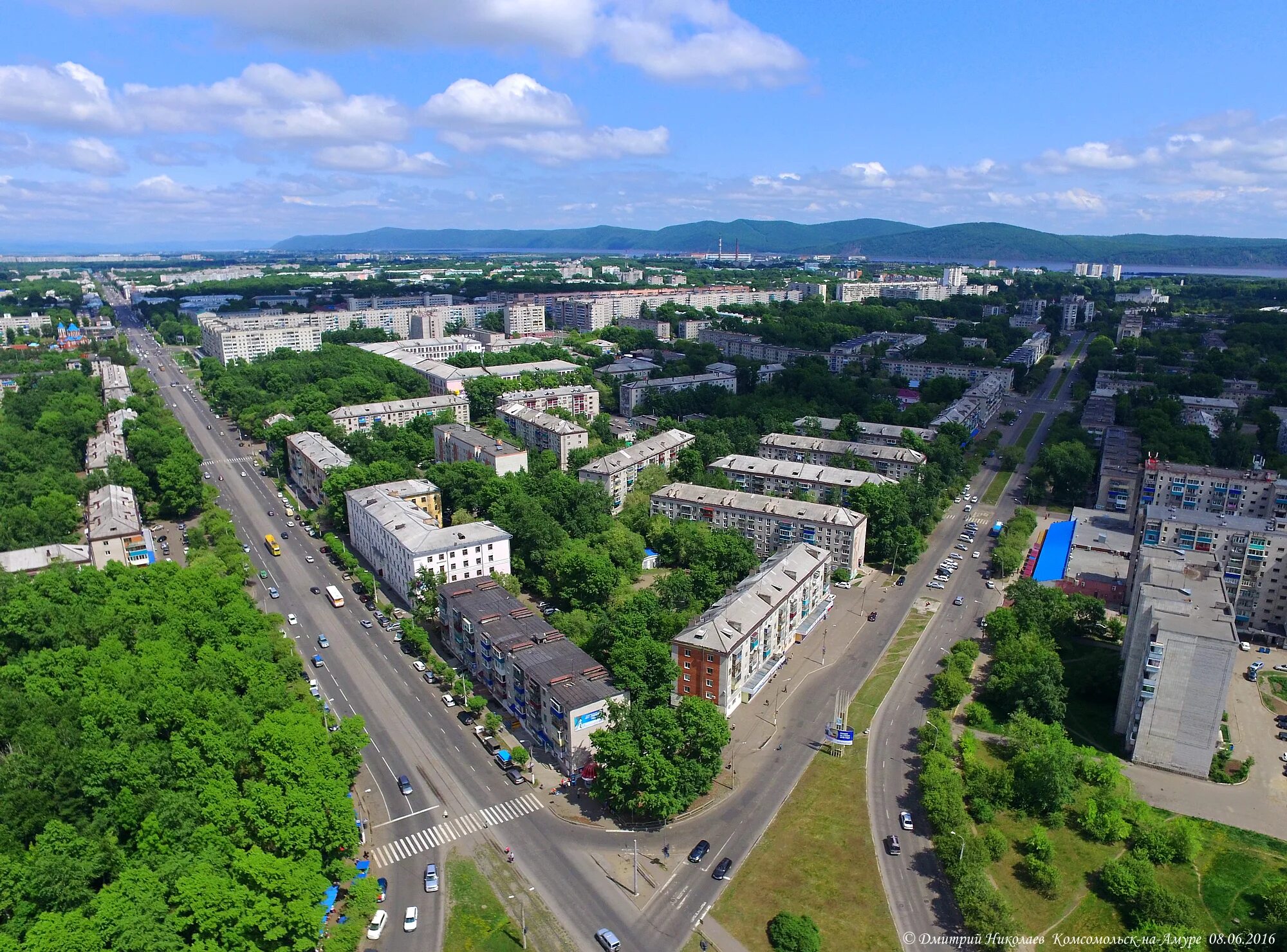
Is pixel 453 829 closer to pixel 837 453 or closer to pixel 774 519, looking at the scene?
pixel 774 519

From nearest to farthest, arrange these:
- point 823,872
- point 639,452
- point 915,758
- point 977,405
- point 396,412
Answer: point 823,872 < point 915,758 < point 639,452 < point 396,412 < point 977,405

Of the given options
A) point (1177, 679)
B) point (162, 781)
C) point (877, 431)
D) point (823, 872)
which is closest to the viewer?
point (823, 872)

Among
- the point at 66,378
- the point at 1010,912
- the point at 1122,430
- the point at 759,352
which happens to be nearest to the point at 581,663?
the point at 1010,912

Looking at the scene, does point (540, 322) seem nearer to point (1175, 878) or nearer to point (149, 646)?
point (149, 646)

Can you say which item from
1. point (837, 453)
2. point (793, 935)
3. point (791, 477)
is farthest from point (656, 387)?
point (793, 935)

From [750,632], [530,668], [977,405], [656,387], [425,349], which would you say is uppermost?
[425,349]

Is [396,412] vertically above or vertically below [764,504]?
Answer: above

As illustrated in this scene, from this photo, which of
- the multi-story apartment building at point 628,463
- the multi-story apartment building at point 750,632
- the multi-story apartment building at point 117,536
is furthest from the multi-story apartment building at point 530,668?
the multi-story apartment building at point 117,536

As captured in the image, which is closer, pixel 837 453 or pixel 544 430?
pixel 837 453
